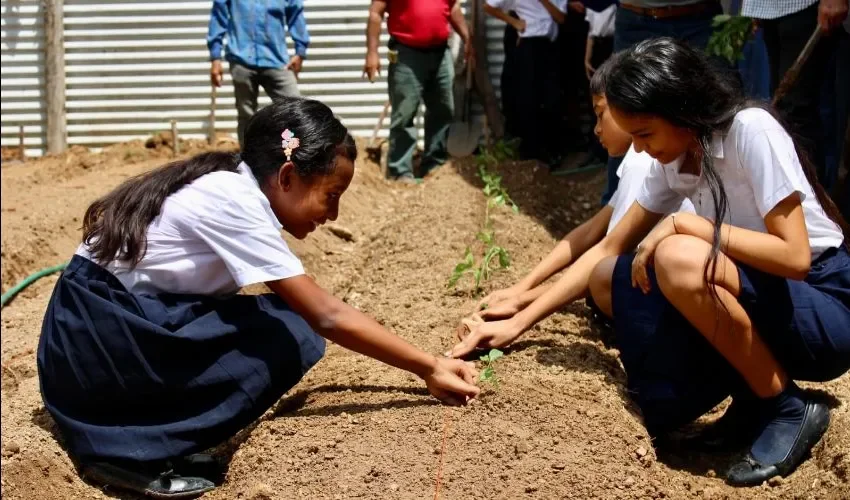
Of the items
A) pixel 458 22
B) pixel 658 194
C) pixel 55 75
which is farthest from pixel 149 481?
pixel 55 75

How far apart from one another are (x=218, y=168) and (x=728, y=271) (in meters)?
1.50

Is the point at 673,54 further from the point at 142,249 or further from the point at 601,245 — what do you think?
the point at 142,249

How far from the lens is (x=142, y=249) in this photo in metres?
3.03

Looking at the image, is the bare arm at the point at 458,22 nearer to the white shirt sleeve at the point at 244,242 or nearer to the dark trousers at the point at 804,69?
the dark trousers at the point at 804,69

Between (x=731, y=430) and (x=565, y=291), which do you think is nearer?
(x=731, y=430)

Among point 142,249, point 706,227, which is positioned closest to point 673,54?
point 706,227

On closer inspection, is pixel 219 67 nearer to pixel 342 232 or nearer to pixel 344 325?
pixel 342 232

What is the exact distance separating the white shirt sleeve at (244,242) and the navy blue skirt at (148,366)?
23cm

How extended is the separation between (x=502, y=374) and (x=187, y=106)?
19.4 feet

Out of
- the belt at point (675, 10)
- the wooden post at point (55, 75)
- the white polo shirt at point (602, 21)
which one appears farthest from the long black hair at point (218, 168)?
the wooden post at point (55, 75)

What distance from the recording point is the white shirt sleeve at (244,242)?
295cm

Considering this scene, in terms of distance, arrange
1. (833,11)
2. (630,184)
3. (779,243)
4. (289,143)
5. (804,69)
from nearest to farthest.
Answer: (779,243), (289,143), (630,184), (833,11), (804,69)

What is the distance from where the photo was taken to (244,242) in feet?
9.70

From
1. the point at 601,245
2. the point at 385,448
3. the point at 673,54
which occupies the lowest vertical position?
the point at 385,448
